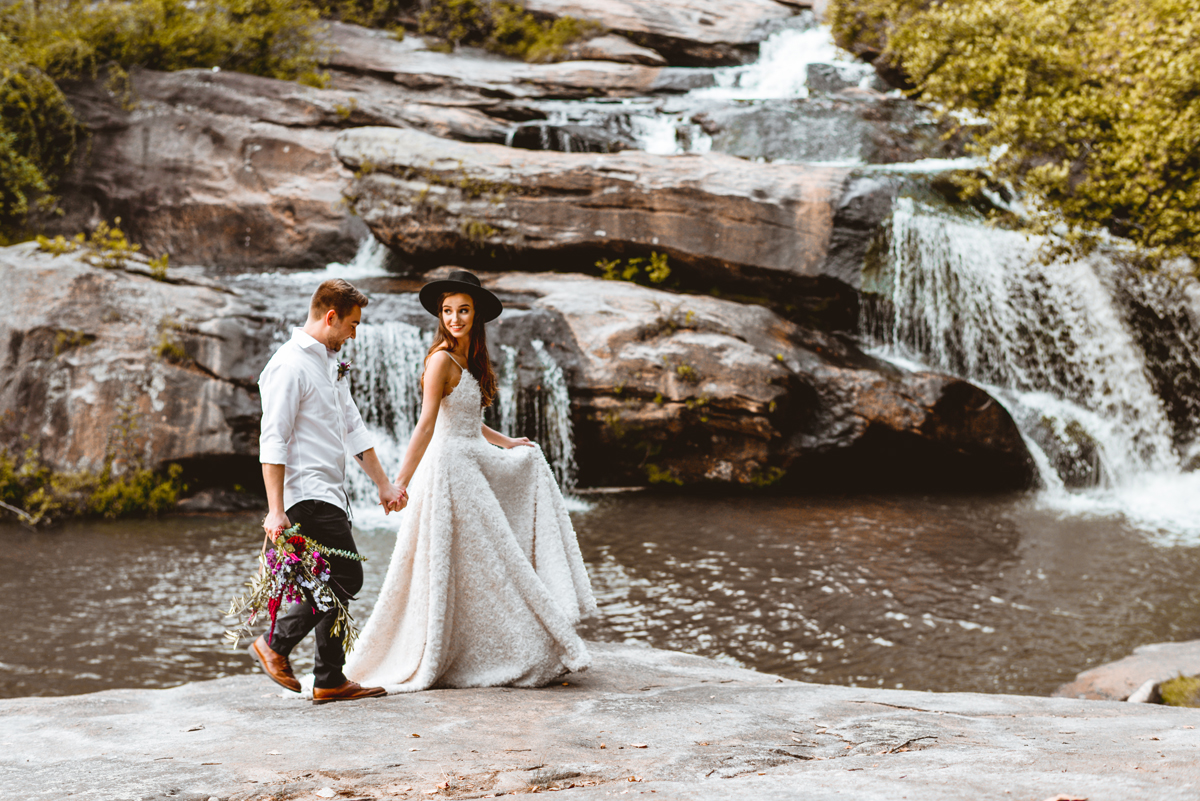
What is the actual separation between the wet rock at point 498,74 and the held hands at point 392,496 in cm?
1707

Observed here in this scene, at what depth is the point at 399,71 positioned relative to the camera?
68.2ft

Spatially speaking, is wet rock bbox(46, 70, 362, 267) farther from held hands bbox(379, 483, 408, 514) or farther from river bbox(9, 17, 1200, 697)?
held hands bbox(379, 483, 408, 514)

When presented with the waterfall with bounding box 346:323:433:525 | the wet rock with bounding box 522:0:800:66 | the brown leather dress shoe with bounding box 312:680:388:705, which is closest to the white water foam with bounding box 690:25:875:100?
the wet rock with bounding box 522:0:800:66

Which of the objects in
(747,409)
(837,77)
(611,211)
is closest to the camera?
(747,409)

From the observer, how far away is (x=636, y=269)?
13.9 metres

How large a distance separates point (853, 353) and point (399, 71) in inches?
517

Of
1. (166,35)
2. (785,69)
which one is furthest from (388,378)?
(785,69)

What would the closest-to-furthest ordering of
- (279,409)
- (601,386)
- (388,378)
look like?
(279,409) → (601,386) → (388,378)

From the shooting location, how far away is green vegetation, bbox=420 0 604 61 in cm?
2322

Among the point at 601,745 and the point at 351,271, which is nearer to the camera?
the point at 601,745

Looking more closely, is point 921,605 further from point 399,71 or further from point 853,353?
point 399,71

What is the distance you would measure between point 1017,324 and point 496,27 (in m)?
15.9

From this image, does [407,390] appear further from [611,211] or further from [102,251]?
[102,251]

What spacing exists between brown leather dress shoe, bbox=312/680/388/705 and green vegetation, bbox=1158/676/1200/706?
15.7 feet
